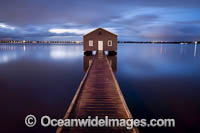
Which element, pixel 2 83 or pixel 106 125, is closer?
pixel 106 125

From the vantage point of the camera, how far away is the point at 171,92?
1127 centimetres

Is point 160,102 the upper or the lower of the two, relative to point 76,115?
lower

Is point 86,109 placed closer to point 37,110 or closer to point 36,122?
point 36,122

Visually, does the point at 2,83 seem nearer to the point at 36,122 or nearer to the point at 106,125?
the point at 36,122

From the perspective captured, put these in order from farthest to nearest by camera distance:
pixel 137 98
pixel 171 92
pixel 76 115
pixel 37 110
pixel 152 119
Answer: pixel 171 92 → pixel 137 98 → pixel 37 110 → pixel 152 119 → pixel 76 115

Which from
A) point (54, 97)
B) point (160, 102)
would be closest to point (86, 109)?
point (54, 97)

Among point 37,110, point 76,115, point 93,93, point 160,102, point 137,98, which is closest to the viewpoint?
point 76,115

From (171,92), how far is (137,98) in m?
3.08

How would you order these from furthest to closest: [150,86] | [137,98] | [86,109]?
[150,86] < [137,98] < [86,109]

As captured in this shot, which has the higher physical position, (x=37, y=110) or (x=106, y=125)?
(x=106, y=125)

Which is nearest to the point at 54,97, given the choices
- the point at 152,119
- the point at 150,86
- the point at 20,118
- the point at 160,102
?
the point at 20,118

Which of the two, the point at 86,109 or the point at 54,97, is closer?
the point at 86,109

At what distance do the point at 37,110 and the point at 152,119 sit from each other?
6303 mm

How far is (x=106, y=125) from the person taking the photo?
14.8 feet
